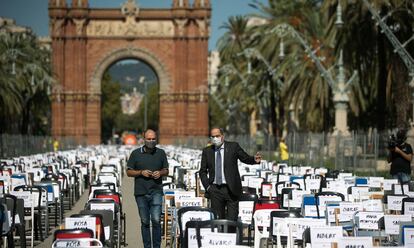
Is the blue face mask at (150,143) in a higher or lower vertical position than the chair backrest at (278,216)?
higher

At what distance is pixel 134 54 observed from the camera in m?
86.1

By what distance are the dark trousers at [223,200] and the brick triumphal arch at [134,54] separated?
72201mm

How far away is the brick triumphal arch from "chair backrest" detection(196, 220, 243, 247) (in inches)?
2973

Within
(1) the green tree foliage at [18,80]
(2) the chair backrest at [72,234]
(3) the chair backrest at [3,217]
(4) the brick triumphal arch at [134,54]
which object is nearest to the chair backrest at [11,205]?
(3) the chair backrest at [3,217]

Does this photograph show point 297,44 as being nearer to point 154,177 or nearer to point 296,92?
point 296,92

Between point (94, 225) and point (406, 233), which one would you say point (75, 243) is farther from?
point (406, 233)

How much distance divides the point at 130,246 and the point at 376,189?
568 cm

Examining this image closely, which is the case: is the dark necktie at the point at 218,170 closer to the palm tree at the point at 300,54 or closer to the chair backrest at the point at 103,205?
the chair backrest at the point at 103,205

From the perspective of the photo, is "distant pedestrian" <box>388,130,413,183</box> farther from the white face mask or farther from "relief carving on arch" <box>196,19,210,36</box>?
"relief carving on arch" <box>196,19,210,36</box>

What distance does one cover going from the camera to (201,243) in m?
10.2

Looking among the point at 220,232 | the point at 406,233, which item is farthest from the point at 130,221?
the point at 406,233

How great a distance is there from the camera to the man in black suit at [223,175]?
13.8 meters

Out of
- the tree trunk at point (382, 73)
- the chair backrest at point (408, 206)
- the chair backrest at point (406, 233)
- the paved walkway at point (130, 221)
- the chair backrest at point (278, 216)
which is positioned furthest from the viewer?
the tree trunk at point (382, 73)

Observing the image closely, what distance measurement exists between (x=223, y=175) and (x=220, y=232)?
3456mm
